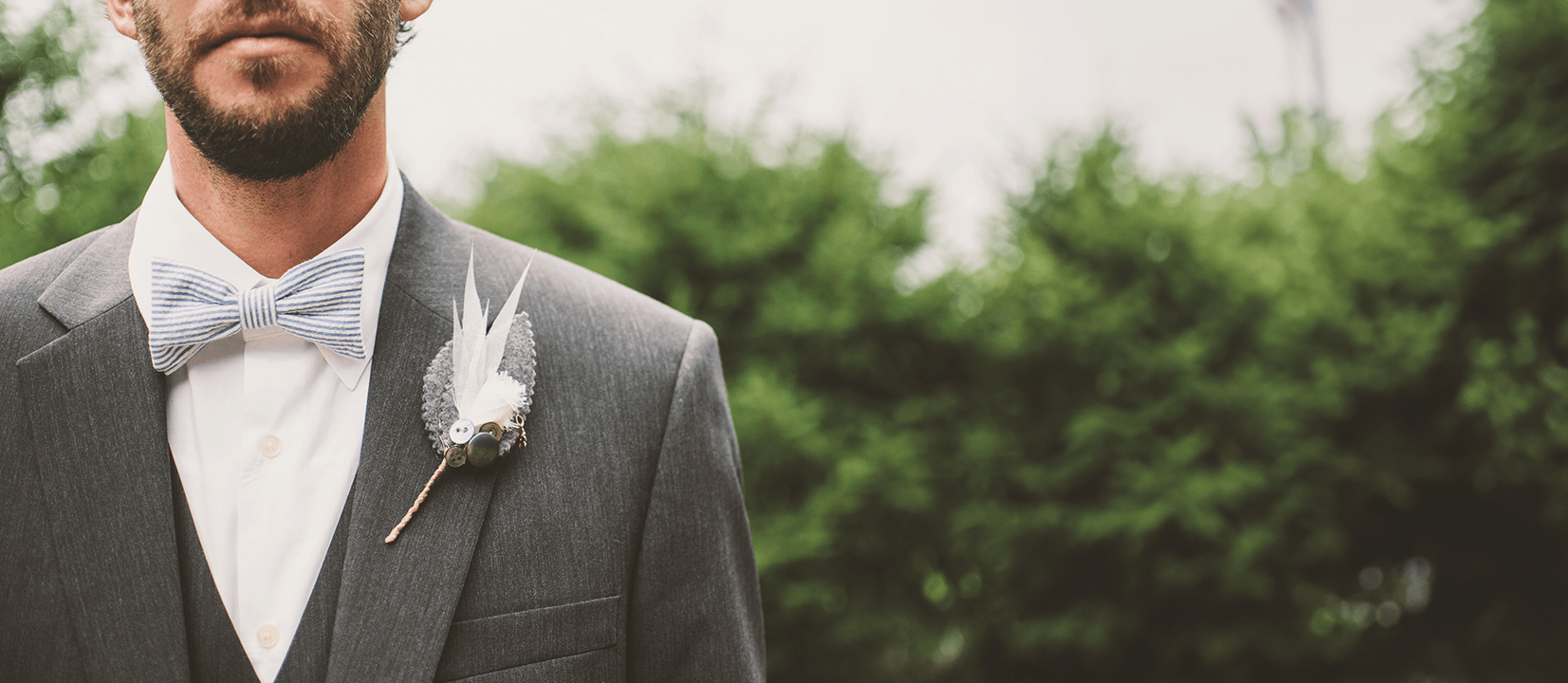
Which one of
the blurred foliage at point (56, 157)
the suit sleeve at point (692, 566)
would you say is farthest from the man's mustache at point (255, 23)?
the blurred foliage at point (56, 157)

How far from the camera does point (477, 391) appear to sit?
1440 mm

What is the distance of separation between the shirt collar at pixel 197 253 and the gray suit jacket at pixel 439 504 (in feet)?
Result: 0.09

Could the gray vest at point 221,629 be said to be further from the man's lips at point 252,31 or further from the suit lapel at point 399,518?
the man's lips at point 252,31

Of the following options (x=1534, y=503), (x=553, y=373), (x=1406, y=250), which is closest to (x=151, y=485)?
(x=553, y=373)

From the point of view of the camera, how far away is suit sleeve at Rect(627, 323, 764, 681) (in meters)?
1.51

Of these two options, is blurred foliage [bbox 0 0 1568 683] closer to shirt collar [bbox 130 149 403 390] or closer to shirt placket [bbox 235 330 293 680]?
A: shirt collar [bbox 130 149 403 390]

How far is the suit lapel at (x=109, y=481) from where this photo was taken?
49.1 inches

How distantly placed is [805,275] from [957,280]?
52.4 inches

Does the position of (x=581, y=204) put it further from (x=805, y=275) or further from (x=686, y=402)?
(x=686, y=402)

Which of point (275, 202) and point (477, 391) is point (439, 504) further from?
point (275, 202)

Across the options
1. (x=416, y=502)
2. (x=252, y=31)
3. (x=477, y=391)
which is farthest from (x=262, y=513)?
(x=252, y=31)

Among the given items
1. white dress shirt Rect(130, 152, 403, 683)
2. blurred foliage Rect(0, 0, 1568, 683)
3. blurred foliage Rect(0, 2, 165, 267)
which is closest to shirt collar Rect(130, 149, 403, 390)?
white dress shirt Rect(130, 152, 403, 683)

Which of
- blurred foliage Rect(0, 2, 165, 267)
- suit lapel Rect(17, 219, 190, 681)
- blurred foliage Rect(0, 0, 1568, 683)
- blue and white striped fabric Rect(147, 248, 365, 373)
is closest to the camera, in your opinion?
suit lapel Rect(17, 219, 190, 681)

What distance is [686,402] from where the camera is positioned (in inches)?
63.0
